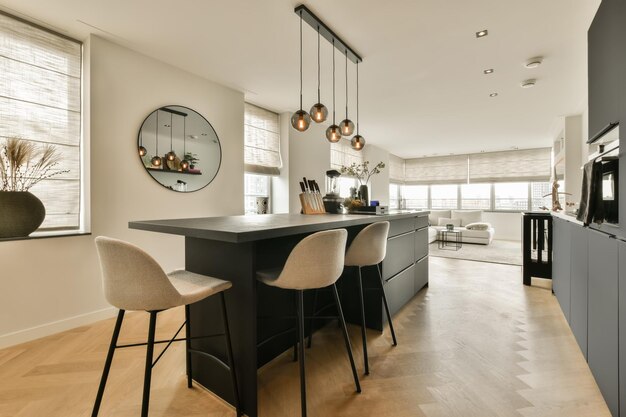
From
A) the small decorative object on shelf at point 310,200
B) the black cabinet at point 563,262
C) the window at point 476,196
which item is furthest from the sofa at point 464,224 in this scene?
the small decorative object on shelf at point 310,200

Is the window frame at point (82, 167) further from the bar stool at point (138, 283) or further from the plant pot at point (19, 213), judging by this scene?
the bar stool at point (138, 283)

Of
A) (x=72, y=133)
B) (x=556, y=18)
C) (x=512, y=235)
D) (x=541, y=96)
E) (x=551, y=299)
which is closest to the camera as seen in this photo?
(x=556, y=18)

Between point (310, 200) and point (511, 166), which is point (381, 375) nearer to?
point (310, 200)

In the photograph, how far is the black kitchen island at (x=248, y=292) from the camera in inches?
57.0

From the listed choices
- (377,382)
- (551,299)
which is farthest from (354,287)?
(551,299)

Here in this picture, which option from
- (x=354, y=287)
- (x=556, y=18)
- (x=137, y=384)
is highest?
(x=556, y=18)

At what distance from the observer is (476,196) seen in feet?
31.7

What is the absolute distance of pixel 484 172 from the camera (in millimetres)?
9281

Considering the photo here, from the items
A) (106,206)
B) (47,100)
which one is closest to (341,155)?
(106,206)

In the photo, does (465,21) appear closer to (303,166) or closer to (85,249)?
(303,166)

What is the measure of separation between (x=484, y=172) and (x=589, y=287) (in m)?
8.45

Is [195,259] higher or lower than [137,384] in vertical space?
higher

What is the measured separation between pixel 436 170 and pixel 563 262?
778cm

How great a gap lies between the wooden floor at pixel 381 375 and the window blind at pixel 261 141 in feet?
8.70
